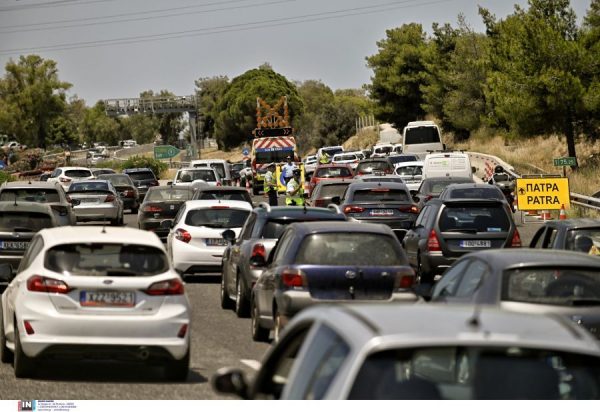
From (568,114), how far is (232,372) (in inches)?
2064

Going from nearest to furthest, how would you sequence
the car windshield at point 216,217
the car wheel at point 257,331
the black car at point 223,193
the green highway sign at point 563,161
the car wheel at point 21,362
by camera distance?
the car wheel at point 21,362 → the car wheel at point 257,331 → the car windshield at point 216,217 → the black car at point 223,193 → the green highway sign at point 563,161

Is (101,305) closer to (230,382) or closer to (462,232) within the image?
(230,382)

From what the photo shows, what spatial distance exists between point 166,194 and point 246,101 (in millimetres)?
102750

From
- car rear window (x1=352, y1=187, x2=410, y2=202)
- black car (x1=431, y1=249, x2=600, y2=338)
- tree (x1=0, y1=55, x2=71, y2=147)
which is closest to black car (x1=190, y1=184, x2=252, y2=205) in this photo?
car rear window (x1=352, y1=187, x2=410, y2=202)

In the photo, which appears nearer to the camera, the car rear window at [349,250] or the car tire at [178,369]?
the car tire at [178,369]

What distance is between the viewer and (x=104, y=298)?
12.6 metres

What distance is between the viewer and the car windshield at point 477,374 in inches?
225

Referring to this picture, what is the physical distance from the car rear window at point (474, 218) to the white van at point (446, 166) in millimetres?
21881

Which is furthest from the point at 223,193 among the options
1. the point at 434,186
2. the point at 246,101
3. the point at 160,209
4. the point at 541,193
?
the point at 246,101

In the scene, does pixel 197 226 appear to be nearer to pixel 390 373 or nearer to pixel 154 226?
pixel 154 226

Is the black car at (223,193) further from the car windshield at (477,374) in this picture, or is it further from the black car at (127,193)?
the car windshield at (477,374)

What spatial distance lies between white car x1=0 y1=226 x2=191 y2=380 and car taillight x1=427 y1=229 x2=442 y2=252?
33.2ft

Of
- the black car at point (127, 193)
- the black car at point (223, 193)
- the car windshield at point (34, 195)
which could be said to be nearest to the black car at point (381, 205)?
the black car at point (223, 193)

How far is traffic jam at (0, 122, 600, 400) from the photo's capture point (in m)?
5.84
